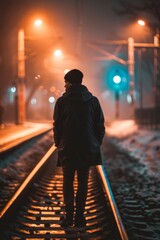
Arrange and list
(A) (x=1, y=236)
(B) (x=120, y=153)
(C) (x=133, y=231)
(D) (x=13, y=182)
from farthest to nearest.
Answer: (B) (x=120, y=153), (D) (x=13, y=182), (C) (x=133, y=231), (A) (x=1, y=236)

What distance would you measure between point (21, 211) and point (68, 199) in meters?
1.02

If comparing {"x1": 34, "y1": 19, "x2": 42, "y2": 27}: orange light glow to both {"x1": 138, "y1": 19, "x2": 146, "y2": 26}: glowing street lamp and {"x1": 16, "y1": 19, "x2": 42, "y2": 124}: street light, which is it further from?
{"x1": 138, "y1": 19, "x2": 146, "y2": 26}: glowing street lamp

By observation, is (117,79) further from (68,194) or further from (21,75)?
(68,194)

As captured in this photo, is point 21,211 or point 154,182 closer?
point 21,211

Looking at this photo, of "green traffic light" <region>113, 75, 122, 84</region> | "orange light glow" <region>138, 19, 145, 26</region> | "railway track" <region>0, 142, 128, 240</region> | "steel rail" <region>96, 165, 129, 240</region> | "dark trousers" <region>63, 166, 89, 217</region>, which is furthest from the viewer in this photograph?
"orange light glow" <region>138, 19, 145, 26</region>

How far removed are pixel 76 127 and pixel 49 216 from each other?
152 cm

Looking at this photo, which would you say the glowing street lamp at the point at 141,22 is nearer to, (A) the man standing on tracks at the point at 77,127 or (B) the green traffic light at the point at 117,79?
(B) the green traffic light at the point at 117,79

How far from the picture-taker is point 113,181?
7879mm

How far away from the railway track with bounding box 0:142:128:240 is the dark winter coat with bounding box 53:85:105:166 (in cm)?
84

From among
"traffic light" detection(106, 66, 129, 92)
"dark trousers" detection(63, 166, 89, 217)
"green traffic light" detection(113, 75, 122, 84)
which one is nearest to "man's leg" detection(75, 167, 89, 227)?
"dark trousers" detection(63, 166, 89, 217)

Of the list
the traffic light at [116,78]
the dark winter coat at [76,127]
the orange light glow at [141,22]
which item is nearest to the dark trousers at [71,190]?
the dark winter coat at [76,127]

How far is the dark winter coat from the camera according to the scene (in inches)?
168

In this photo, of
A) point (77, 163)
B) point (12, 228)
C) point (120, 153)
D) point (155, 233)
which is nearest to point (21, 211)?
point (12, 228)

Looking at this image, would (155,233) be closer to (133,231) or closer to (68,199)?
(133,231)
